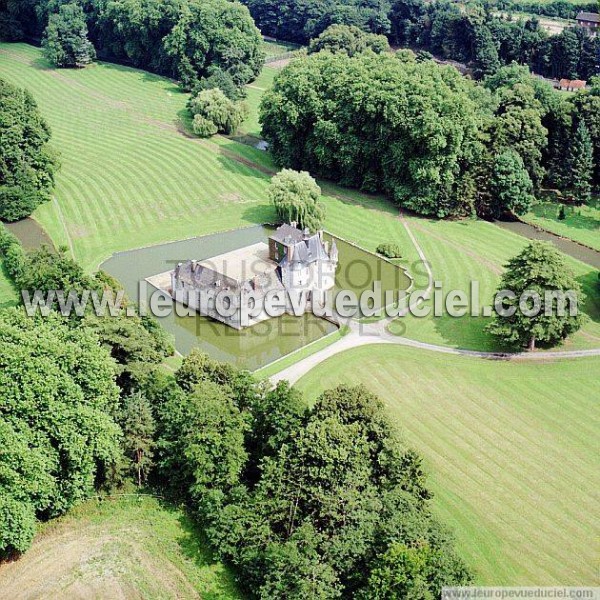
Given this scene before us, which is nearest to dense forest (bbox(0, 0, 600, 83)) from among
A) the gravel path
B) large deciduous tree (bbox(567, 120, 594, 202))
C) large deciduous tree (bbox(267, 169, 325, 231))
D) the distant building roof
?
the distant building roof

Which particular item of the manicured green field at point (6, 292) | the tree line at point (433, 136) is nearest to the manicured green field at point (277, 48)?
the tree line at point (433, 136)

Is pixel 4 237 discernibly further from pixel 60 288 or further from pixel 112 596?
pixel 112 596

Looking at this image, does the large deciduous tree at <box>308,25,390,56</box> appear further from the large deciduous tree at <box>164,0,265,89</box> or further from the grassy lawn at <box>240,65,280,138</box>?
the large deciduous tree at <box>164,0,265,89</box>

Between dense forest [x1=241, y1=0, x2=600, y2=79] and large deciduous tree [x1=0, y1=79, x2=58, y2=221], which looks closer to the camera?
large deciduous tree [x1=0, y1=79, x2=58, y2=221]

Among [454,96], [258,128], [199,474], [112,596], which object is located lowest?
[112,596]

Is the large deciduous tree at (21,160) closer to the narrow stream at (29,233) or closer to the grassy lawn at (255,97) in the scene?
the narrow stream at (29,233)

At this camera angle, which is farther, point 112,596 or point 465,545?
point 465,545

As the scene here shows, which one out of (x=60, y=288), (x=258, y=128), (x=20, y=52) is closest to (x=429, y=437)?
(x=60, y=288)
